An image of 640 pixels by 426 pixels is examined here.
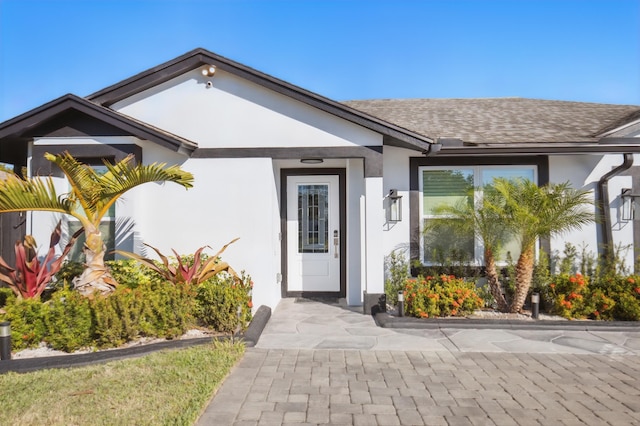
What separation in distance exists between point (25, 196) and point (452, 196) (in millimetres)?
7117

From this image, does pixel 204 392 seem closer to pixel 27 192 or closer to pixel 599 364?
pixel 27 192

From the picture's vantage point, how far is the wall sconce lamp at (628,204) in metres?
7.69

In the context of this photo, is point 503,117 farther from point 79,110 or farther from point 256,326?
point 79,110

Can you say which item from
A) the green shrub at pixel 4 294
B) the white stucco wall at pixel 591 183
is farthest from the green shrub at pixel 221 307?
the white stucco wall at pixel 591 183

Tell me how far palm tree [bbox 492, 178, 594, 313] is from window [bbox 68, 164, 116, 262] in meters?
6.72

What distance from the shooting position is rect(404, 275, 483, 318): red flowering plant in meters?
6.66

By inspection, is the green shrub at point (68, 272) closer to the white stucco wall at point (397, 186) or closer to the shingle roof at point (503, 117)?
the white stucco wall at point (397, 186)

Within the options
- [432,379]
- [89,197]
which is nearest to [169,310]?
[89,197]

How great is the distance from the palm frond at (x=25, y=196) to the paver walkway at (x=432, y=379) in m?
3.57

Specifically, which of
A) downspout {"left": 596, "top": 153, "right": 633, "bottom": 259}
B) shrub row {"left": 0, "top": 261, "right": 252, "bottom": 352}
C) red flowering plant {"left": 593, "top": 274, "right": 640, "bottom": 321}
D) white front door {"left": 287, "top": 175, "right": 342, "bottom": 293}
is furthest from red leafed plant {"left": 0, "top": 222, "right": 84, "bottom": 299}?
downspout {"left": 596, "top": 153, "right": 633, "bottom": 259}

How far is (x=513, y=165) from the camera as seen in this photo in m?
7.95

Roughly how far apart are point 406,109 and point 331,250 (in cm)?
464

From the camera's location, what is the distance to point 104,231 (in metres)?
7.13

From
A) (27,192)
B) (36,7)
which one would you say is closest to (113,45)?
(36,7)
